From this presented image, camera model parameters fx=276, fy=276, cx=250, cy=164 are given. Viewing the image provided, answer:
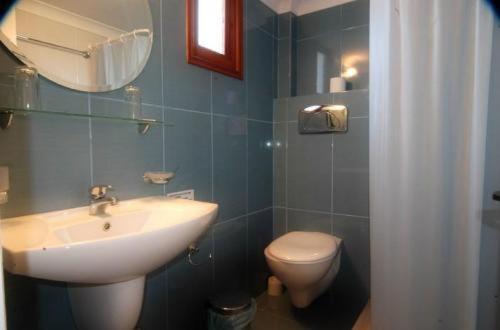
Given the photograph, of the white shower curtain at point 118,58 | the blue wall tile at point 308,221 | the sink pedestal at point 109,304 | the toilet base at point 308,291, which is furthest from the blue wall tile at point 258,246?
the white shower curtain at point 118,58

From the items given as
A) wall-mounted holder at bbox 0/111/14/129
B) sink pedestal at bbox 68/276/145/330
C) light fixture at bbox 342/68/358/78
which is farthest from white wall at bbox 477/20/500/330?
wall-mounted holder at bbox 0/111/14/129

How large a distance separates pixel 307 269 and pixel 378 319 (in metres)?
0.38

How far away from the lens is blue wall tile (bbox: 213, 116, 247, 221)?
1554 millimetres

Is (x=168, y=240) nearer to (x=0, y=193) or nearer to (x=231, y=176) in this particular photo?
(x=0, y=193)

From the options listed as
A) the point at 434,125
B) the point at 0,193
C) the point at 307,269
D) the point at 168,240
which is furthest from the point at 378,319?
the point at 0,193

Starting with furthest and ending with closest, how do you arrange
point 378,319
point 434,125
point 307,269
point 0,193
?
point 307,269 < point 378,319 < point 434,125 < point 0,193

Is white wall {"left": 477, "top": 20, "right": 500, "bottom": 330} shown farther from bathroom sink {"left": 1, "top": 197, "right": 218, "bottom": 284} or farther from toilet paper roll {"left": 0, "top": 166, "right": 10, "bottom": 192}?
toilet paper roll {"left": 0, "top": 166, "right": 10, "bottom": 192}

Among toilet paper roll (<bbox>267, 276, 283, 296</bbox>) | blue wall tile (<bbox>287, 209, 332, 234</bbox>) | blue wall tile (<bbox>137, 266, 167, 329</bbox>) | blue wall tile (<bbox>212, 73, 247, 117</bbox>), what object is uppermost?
blue wall tile (<bbox>212, 73, 247, 117</bbox>)

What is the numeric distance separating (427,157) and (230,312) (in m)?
1.10

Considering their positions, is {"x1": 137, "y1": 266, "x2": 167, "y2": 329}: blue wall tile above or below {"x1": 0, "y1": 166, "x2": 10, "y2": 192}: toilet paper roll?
below

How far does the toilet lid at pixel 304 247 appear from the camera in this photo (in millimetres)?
1433

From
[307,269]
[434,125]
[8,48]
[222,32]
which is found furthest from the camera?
[222,32]

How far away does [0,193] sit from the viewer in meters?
0.69

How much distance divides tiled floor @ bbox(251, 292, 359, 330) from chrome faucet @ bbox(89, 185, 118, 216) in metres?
1.11
